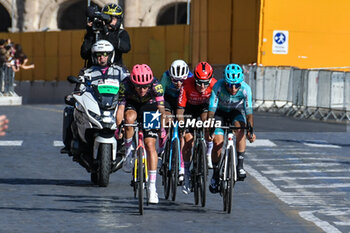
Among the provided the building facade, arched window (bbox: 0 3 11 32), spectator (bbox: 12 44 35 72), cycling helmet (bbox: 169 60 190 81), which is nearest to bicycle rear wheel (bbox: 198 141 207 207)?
cycling helmet (bbox: 169 60 190 81)

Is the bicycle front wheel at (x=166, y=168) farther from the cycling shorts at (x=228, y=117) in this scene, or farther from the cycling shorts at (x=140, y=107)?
the cycling shorts at (x=228, y=117)

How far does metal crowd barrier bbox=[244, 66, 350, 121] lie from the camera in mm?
30109

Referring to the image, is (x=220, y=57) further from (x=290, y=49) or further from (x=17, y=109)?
(x=17, y=109)

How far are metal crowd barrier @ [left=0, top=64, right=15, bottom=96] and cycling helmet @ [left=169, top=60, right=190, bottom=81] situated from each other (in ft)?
76.8

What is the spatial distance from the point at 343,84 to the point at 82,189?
16200mm

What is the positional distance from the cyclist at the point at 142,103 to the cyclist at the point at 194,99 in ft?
1.05

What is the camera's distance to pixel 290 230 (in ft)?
36.6

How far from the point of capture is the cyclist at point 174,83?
13828 mm

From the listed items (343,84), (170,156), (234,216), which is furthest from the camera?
(343,84)

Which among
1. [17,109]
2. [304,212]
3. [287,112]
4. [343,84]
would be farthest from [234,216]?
[17,109]

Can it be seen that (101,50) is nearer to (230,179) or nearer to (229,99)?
(229,99)

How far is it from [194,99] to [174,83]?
0.40m

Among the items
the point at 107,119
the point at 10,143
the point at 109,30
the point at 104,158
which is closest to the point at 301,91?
the point at 10,143

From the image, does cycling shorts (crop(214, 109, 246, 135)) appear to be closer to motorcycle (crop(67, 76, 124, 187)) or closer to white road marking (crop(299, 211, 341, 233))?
white road marking (crop(299, 211, 341, 233))
